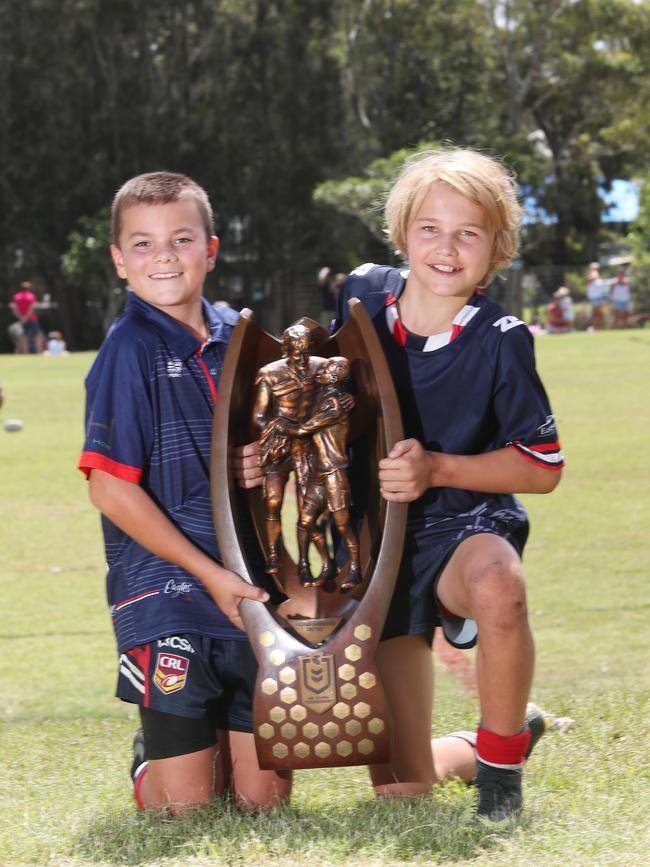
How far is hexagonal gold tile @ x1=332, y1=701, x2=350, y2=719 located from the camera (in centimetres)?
284

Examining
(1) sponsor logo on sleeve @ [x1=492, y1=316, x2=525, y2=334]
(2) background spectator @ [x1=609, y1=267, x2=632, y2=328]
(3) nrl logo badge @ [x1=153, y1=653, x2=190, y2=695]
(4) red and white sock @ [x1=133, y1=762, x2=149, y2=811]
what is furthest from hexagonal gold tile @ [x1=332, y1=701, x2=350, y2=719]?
(2) background spectator @ [x1=609, y1=267, x2=632, y2=328]

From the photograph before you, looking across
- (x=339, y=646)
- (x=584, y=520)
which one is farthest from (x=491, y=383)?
(x=584, y=520)

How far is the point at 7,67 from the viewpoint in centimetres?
3494

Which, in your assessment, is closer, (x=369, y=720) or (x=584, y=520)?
(x=369, y=720)

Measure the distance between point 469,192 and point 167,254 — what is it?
0.81 metres

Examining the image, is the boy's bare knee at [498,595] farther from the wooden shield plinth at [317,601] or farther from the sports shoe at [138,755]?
the sports shoe at [138,755]

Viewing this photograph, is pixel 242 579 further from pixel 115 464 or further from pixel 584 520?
pixel 584 520

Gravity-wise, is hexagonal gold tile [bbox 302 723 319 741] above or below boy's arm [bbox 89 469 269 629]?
below

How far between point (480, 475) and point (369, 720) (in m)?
0.64

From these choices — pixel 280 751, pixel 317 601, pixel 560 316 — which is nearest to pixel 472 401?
pixel 317 601

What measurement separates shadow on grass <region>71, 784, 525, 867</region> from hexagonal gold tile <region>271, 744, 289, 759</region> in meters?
0.17

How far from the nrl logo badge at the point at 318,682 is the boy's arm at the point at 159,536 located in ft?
0.79

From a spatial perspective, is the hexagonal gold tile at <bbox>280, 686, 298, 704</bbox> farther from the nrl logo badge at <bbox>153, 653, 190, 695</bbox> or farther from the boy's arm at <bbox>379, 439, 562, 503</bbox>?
the boy's arm at <bbox>379, 439, 562, 503</bbox>

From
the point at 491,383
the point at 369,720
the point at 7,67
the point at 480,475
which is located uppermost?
the point at 7,67
